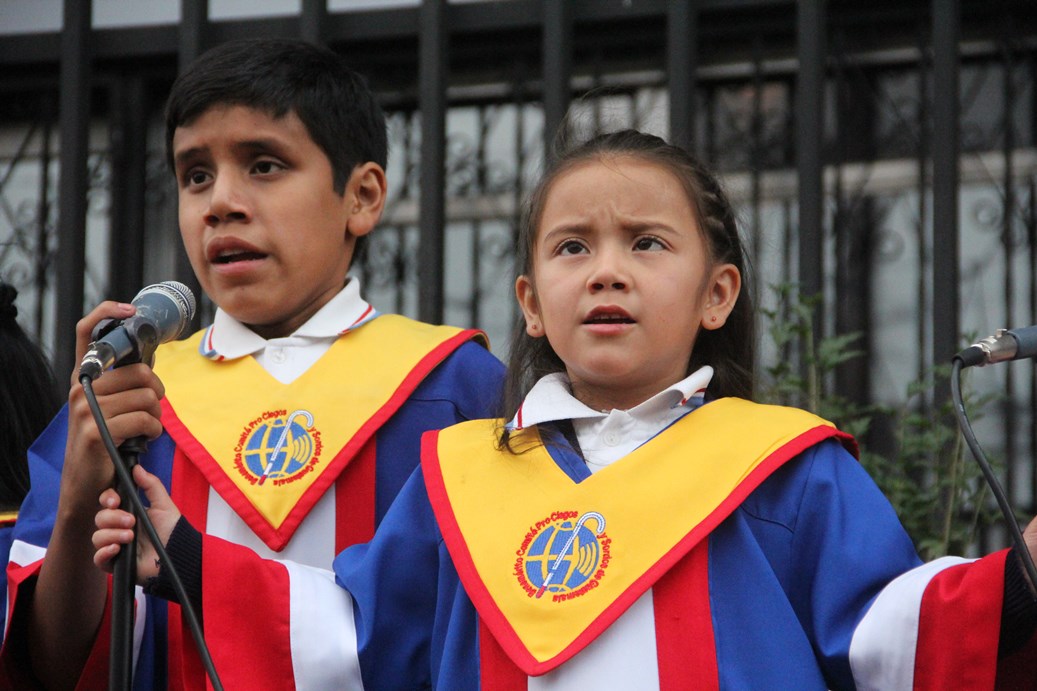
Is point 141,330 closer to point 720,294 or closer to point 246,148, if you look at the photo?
point 246,148

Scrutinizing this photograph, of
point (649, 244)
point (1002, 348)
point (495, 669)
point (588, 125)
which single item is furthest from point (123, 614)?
point (588, 125)

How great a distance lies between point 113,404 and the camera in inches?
81.4

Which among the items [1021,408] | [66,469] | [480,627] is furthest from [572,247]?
[1021,408]

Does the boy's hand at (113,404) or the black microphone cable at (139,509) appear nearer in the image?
the black microphone cable at (139,509)

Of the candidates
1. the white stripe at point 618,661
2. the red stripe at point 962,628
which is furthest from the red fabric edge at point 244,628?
the red stripe at point 962,628

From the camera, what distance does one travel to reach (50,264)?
478 centimetres

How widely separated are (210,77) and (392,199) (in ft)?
7.09

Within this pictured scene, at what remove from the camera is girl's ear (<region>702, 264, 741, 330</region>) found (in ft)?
7.99

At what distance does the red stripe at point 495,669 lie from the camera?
6.96ft

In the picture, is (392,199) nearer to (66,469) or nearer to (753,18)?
(753,18)

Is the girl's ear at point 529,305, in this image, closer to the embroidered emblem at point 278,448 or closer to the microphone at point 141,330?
the embroidered emblem at point 278,448

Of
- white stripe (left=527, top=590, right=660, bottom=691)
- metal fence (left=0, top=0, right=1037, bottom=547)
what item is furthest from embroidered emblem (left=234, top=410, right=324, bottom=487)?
metal fence (left=0, top=0, right=1037, bottom=547)

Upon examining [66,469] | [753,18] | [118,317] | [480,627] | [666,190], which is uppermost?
[753,18]

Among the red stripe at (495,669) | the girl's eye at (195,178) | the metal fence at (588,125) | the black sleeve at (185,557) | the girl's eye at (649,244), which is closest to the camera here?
the red stripe at (495,669)
